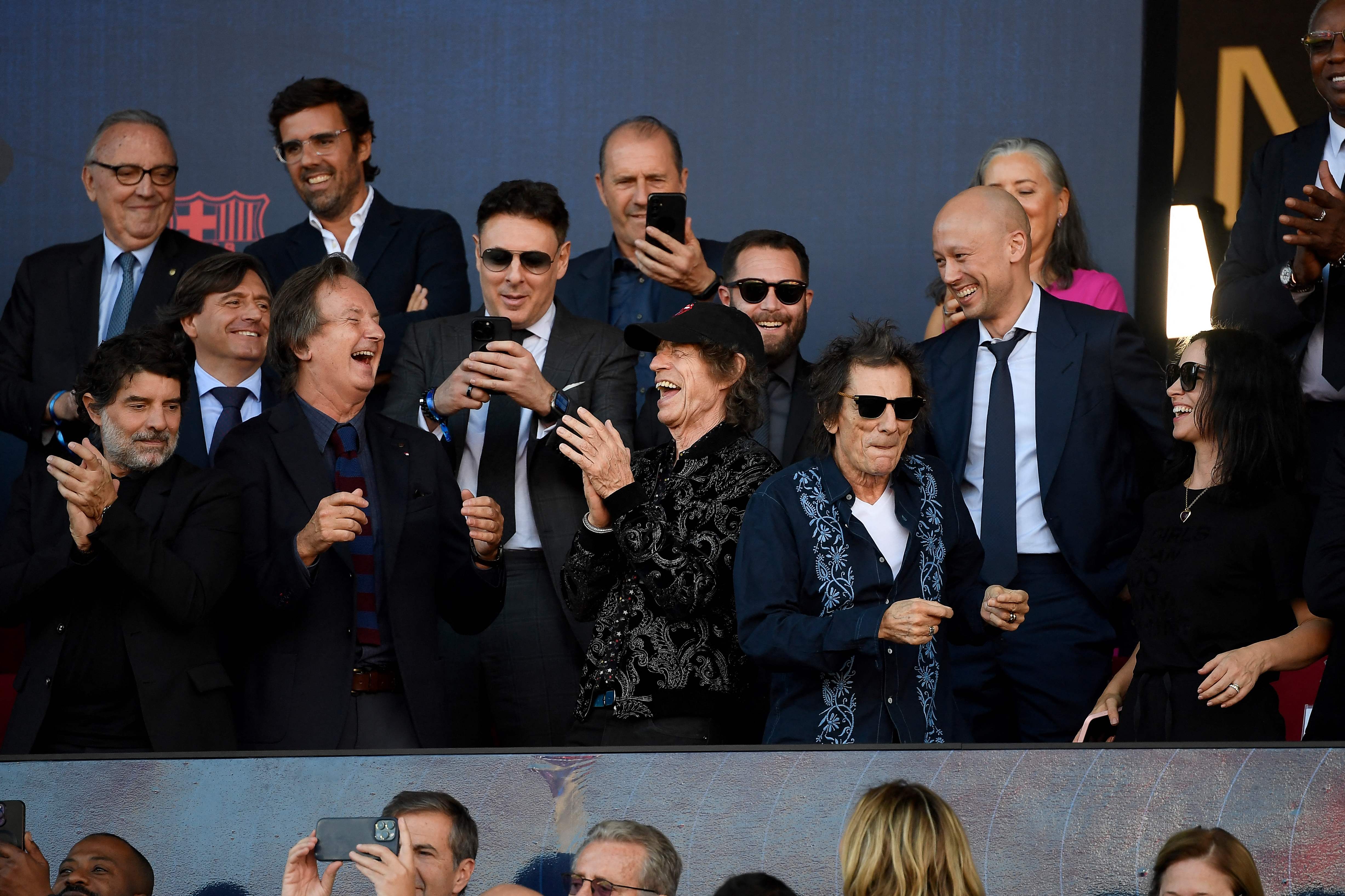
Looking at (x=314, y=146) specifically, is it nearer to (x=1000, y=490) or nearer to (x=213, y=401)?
(x=213, y=401)

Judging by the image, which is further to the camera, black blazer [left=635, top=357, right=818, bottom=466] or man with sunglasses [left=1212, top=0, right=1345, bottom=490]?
black blazer [left=635, top=357, right=818, bottom=466]

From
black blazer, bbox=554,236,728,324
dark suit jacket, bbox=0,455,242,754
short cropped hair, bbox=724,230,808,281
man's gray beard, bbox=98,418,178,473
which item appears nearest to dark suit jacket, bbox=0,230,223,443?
black blazer, bbox=554,236,728,324

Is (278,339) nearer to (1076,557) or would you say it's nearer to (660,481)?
(660,481)

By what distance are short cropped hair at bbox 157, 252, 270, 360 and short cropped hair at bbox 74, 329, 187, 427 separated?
1.37ft

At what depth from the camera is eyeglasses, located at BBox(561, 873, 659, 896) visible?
3.13 meters

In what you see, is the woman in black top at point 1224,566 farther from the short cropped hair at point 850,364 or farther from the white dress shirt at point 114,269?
the white dress shirt at point 114,269

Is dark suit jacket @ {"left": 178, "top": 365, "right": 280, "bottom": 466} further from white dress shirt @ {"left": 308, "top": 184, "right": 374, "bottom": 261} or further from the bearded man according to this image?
white dress shirt @ {"left": 308, "top": 184, "right": 374, "bottom": 261}

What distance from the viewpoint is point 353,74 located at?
6.47m

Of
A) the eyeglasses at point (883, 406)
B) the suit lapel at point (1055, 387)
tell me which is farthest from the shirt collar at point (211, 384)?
the suit lapel at point (1055, 387)

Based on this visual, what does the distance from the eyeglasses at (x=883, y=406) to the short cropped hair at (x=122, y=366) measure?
167cm

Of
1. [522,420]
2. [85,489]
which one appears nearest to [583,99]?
[522,420]

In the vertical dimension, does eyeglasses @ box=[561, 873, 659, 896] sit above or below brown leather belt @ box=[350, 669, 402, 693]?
below

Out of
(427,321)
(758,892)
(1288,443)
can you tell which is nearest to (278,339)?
(427,321)

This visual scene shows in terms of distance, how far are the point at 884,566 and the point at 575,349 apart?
1.29m
